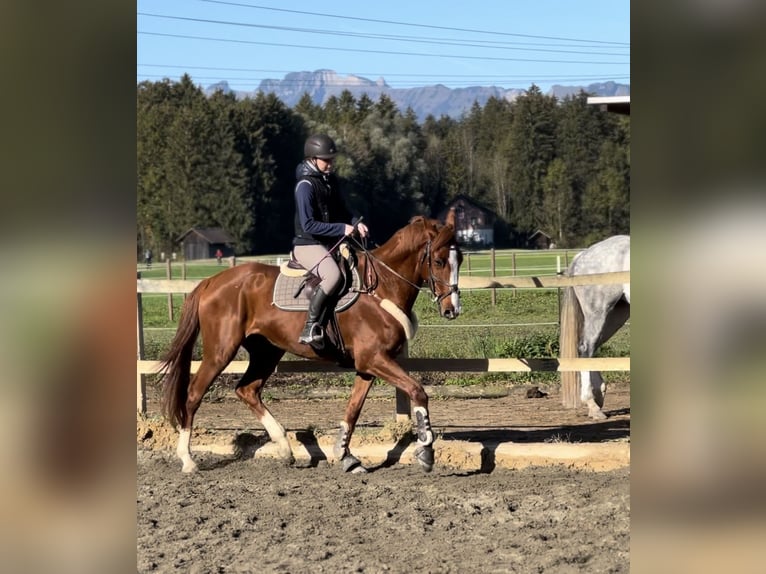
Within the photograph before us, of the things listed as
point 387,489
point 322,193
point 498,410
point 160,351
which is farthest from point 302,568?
point 160,351

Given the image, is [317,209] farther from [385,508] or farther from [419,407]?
[385,508]

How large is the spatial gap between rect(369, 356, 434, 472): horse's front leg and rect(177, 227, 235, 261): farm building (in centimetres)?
5595

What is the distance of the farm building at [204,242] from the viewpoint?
6184cm

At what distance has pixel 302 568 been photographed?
4.29m

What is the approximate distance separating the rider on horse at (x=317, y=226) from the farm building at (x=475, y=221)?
188 feet

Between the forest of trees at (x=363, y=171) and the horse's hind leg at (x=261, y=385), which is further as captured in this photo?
the forest of trees at (x=363, y=171)

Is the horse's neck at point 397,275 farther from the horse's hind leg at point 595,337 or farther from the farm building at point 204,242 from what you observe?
the farm building at point 204,242

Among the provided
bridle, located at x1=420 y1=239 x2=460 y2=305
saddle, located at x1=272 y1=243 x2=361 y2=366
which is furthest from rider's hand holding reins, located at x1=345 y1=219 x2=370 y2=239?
bridle, located at x1=420 y1=239 x2=460 y2=305

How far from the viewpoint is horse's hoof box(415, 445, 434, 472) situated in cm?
634

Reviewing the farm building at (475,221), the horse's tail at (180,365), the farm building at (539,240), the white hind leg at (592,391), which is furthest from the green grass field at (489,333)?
the farm building at (475,221)

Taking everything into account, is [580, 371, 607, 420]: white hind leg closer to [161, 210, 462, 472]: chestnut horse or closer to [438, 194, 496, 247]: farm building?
[161, 210, 462, 472]: chestnut horse

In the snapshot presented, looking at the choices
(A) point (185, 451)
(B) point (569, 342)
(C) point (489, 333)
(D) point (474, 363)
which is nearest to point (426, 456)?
(D) point (474, 363)
